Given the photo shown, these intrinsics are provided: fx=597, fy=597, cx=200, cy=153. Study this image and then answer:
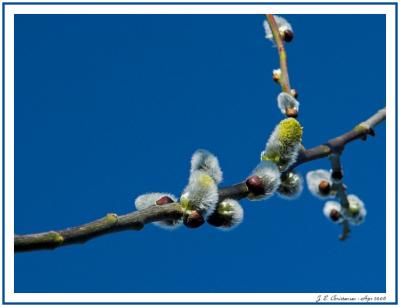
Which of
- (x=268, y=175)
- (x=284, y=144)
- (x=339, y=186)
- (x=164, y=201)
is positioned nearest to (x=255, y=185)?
(x=268, y=175)

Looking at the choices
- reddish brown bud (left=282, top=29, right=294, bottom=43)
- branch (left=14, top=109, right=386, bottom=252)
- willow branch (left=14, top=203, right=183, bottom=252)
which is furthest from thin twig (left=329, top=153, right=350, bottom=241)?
willow branch (left=14, top=203, right=183, bottom=252)

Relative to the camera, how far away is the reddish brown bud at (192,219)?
1707mm

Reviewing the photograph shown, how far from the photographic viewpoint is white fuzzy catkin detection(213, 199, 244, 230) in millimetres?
1886

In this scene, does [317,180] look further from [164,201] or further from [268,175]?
[164,201]

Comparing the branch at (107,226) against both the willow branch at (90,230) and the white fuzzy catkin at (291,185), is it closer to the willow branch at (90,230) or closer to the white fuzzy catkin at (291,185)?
the willow branch at (90,230)

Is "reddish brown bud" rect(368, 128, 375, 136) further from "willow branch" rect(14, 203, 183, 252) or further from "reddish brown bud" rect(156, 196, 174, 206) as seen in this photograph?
"willow branch" rect(14, 203, 183, 252)

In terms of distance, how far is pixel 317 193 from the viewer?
10.0 ft

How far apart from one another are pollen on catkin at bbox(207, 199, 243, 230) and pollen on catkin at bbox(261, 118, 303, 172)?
267 mm

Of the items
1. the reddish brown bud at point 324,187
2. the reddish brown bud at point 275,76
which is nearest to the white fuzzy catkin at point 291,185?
the reddish brown bud at point 275,76
